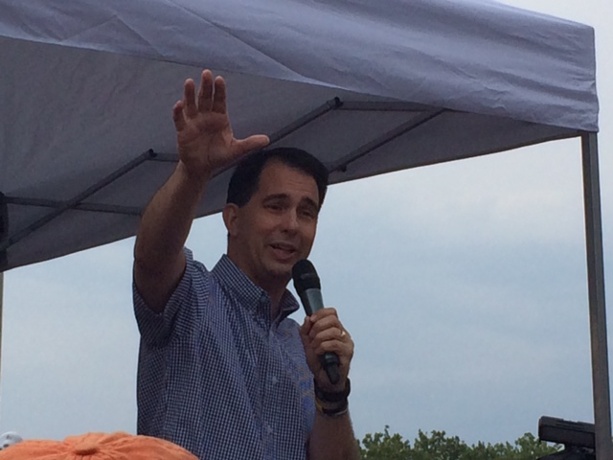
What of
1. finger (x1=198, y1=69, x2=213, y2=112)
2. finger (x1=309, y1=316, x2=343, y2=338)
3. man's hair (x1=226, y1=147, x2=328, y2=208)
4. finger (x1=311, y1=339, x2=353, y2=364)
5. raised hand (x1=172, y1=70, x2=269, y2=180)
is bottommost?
finger (x1=311, y1=339, x2=353, y2=364)

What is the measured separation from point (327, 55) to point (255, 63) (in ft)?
0.56

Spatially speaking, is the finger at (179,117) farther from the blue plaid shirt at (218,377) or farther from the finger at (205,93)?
the blue plaid shirt at (218,377)

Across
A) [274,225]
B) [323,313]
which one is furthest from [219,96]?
[274,225]

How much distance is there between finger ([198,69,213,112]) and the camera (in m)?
1.81

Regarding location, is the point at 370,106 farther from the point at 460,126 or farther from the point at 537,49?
the point at 537,49

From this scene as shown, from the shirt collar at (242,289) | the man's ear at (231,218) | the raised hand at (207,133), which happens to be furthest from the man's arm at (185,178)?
the man's ear at (231,218)

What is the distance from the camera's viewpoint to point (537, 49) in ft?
8.61

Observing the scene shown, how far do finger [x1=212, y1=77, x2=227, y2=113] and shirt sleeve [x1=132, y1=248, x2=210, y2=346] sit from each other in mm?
377

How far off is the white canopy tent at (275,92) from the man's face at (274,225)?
269 mm

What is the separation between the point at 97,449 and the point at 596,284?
6.07 feet

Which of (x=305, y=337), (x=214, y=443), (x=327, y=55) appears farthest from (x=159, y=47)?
(x=214, y=443)

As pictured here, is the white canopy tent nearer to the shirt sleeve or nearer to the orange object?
the shirt sleeve

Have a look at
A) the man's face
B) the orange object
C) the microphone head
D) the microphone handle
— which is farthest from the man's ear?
the orange object

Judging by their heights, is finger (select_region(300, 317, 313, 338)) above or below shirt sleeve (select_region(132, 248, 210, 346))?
below
